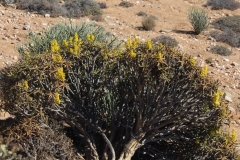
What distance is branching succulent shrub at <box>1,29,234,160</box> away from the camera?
4.85m

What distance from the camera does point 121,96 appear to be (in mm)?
5699

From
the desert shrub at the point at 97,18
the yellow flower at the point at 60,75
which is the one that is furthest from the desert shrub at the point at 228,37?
the yellow flower at the point at 60,75

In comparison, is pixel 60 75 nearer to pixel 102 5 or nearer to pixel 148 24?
pixel 148 24

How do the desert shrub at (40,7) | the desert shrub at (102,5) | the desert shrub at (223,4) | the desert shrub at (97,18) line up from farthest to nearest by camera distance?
1. the desert shrub at (223,4)
2. the desert shrub at (102,5)
3. the desert shrub at (97,18)
4. the desert shrub at (40,7)

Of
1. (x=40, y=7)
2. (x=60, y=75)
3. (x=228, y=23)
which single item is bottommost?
(x=228, y=23)

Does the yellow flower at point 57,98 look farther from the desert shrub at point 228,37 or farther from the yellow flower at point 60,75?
the desert shrub at point 228,37

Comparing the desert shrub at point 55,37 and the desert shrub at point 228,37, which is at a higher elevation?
the desert shrub at point 55,37

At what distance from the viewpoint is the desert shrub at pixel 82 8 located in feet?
50.3

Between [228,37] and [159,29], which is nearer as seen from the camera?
[228,37]

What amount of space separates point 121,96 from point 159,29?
9.52 metres

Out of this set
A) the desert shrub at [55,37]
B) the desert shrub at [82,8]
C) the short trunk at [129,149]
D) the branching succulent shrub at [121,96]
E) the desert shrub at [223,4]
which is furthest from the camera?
the desert shrub at [223,4]

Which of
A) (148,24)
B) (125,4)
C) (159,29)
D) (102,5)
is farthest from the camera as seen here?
(125,4)

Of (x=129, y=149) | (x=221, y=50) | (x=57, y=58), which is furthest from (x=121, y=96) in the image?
(x=221, y=50)

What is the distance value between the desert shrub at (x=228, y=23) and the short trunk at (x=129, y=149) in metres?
11.0
